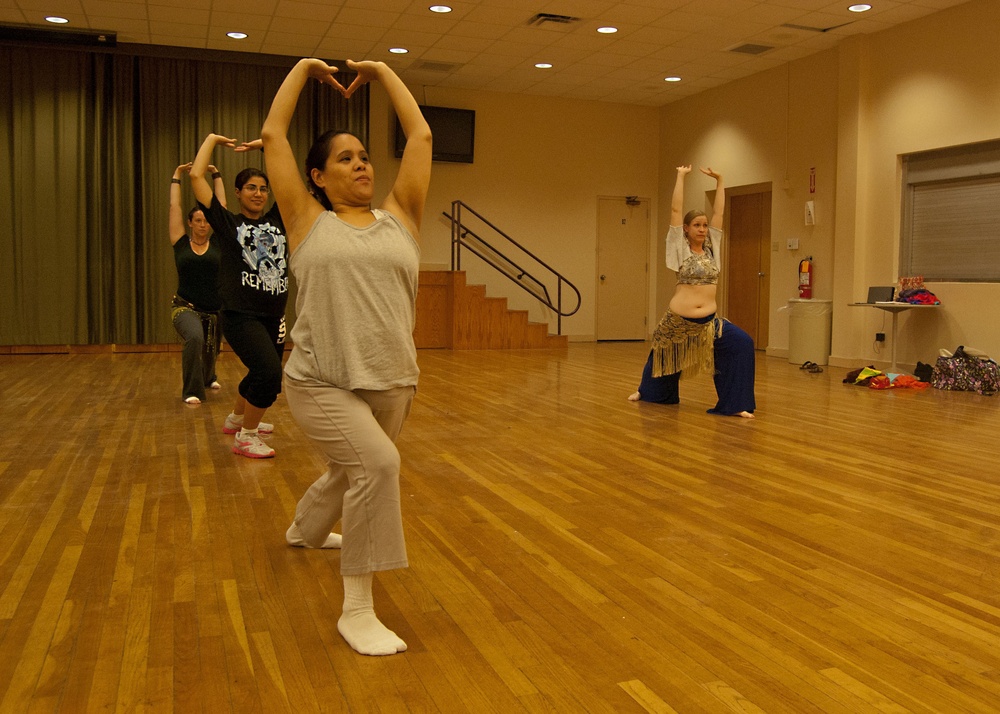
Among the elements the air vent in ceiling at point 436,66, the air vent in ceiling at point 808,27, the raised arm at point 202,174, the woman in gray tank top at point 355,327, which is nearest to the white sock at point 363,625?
the woman in gray tank top at point 355,327

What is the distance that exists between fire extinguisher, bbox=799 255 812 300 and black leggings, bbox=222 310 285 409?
813cm

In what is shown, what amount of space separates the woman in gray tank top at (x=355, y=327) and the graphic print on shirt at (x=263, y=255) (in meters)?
1.89

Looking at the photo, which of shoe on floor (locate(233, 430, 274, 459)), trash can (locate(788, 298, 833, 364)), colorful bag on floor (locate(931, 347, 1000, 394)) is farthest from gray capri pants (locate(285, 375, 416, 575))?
trash can (locate(788, 298, 833, 364))

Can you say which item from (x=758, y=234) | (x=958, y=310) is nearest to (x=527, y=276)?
(x=758, y=234)

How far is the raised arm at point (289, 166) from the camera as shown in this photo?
233 cm

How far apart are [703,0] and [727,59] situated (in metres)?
2.43

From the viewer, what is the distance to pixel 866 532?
336 cm

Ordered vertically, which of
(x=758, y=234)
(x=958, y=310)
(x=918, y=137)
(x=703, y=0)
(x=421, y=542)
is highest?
(x=703, y=0)

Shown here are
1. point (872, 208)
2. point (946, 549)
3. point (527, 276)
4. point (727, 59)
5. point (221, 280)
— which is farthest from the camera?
point (527, 276)

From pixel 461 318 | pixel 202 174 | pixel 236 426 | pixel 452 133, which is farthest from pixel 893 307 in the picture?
pixel 202 174

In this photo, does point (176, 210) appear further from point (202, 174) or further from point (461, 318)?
point (461, 318)

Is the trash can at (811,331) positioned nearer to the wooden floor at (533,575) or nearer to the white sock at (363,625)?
the wooden floor at (533,575)

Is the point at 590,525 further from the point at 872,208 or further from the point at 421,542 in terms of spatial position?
the point at 872,208

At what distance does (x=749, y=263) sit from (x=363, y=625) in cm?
1131
